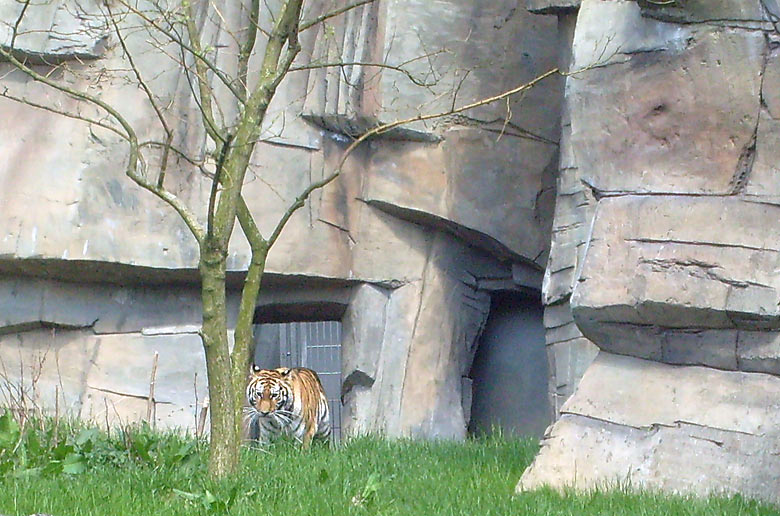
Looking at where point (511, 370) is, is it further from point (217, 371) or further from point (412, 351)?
point (217, 371)

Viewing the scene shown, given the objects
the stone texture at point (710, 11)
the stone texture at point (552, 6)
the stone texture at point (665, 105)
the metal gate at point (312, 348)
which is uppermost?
the stone texture at point (552, 6)

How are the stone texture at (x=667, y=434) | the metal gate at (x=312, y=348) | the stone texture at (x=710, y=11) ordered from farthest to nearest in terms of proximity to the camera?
the metal gate at (x=312, y=348), the stone texture at (x=710, y=11), the stone texture at (x=667, y=434)

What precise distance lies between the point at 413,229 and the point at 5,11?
3.61m

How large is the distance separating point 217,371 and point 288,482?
2.23 ft

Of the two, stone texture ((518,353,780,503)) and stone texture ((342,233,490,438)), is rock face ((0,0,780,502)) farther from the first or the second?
stone texture ((518,353,780,503))

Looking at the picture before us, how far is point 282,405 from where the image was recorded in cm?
1022

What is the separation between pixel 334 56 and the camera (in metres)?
10.1

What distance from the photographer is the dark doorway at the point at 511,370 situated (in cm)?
1092

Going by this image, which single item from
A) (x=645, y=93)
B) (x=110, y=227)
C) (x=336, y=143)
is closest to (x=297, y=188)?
(x=336, y=143)

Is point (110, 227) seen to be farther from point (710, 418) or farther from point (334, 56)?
point (710, 418)

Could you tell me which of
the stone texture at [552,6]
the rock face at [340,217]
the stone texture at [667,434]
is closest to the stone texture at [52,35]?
the rock face at [340,217]

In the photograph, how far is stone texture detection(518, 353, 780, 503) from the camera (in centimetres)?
610

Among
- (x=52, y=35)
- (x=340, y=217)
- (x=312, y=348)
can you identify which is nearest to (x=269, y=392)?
(x=340, y=217)

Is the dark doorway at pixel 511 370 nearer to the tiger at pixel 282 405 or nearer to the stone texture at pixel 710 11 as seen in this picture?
the tiger at pixel 282 405
